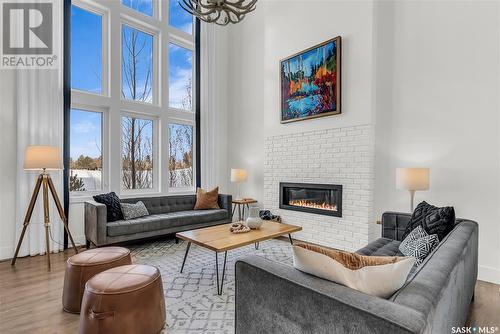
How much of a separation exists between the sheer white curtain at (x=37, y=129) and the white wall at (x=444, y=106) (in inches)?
178

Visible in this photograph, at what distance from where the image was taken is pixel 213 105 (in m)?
5.86

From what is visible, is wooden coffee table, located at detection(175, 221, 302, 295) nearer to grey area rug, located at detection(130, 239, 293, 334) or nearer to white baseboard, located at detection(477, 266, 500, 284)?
grey area rug, located at detection(130, 239, 293, 334)

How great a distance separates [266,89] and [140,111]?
2.34 metres

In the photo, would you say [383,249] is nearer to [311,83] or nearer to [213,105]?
[311,83]

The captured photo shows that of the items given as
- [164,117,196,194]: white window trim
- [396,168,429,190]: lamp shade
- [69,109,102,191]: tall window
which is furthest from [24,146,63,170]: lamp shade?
[396,168,429,190]: lamp shade

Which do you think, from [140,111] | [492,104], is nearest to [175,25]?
[140,111]

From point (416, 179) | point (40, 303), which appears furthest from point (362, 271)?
point (40, 303)

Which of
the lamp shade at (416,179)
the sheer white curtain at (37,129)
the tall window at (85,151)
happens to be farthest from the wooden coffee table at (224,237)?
the tall window at (85,151)

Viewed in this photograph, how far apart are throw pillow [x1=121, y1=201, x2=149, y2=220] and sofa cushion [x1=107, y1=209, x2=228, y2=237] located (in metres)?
0.09

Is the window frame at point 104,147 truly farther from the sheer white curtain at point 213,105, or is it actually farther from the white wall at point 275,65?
the white wall at point 275,65

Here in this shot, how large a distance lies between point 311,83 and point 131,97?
3.18m

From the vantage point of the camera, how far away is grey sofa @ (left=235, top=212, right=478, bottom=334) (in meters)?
0.93

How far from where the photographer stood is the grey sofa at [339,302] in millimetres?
931

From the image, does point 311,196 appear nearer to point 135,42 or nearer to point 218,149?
point 218,149
